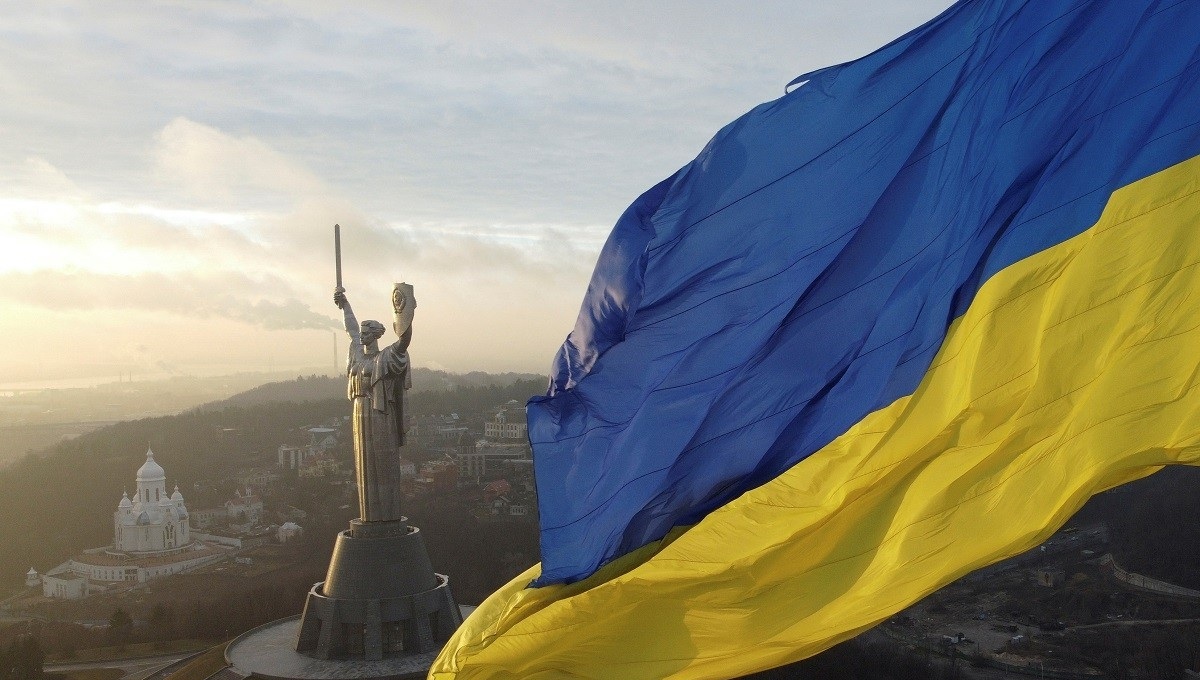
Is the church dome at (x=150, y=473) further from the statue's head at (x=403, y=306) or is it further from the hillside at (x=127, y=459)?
the statue's head at (x=403, y=306)

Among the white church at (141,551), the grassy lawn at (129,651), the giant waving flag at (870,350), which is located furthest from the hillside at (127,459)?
the giant waving flag at (870,350)

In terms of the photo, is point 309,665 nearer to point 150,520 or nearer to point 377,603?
point 377,603

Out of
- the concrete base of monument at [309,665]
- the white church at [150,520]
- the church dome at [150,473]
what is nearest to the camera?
the concrete base of monument at [309,665]

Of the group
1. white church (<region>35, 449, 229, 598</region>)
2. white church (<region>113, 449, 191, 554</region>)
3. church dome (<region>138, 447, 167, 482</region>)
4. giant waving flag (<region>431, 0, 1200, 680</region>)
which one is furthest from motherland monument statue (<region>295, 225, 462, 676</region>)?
church dome (<region>138, 447, 167, 482</region>)

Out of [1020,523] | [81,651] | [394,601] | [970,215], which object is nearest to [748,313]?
[970,215]

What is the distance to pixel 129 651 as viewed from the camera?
2942cm

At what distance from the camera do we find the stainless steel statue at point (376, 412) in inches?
604

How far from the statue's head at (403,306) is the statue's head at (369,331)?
0.36m

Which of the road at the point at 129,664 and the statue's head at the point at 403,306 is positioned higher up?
the statue's head at the point at 403,306

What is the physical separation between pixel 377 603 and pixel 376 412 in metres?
2.52

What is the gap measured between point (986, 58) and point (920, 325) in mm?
1252

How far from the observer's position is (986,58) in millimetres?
5145

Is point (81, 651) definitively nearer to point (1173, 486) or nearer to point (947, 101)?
point (947, 101)

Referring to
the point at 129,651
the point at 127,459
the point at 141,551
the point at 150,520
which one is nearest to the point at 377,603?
the point at 129,651
